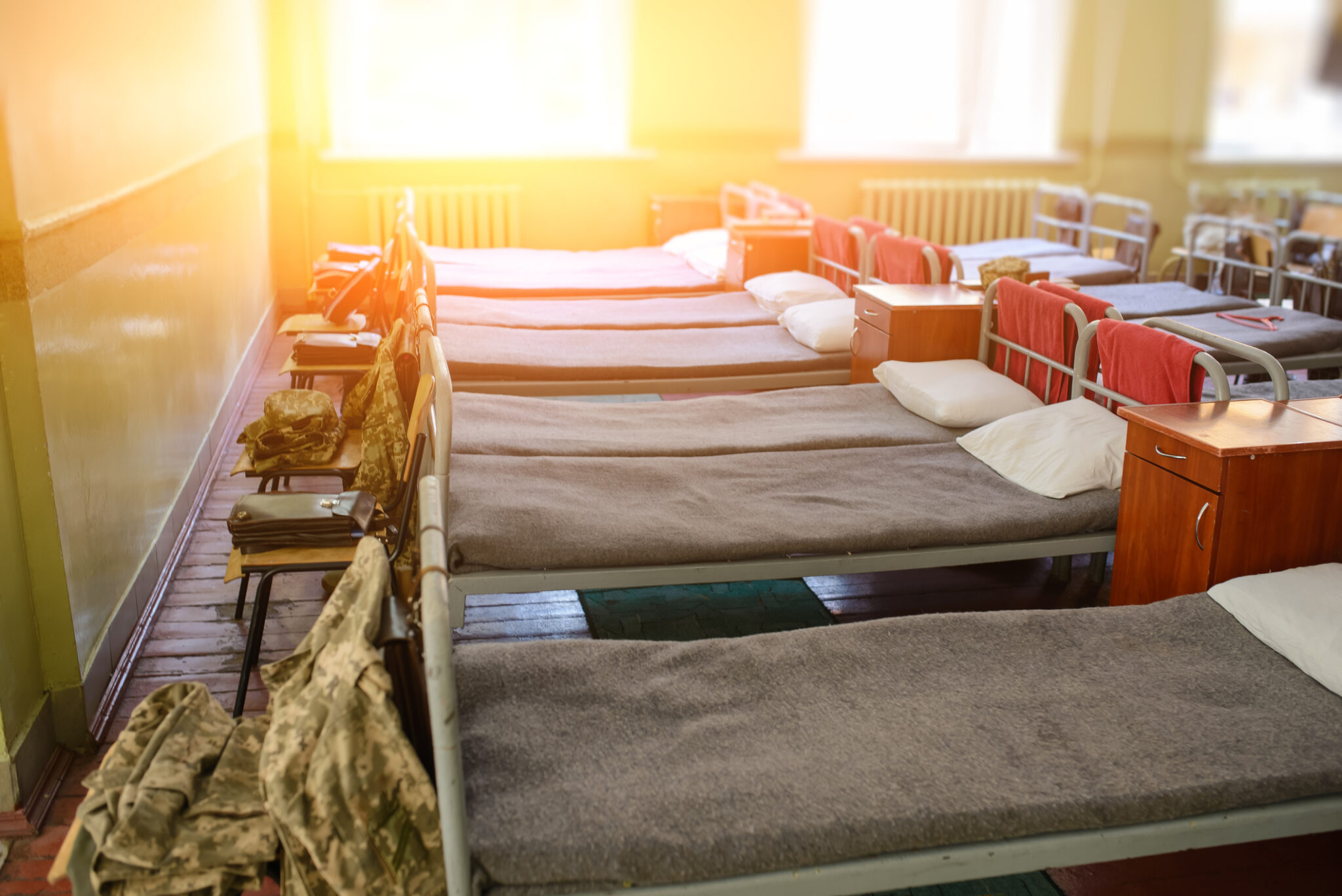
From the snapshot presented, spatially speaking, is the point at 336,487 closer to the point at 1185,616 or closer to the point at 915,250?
the point at 915,250

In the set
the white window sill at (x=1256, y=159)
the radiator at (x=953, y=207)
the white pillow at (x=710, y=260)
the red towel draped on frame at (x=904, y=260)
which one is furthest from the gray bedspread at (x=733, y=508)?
the white window sill at (x=1256, y=159)

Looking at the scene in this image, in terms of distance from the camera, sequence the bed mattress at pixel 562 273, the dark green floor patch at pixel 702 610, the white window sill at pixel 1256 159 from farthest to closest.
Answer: the white window sill at pixel 1256 159
the bed mattress at pixel 562 273
the dark green floor patch at pixel 702 610

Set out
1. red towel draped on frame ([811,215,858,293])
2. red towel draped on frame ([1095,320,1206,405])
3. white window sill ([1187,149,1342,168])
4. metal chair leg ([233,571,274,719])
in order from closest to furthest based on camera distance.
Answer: metal chair leg ([233,571,274,719]) < red towel draped on frame ([1095,320,1206,405]) < red towel draped on frame ([811,215,858,293]) < white window sill ([1187,149,1342,168])

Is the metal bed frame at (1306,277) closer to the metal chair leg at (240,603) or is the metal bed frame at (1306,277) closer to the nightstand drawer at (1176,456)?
the nightstand drawer at (1176,456)

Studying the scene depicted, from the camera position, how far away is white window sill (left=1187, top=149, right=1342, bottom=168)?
8.36 metres

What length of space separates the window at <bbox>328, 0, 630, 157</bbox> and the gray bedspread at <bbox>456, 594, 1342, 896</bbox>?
5.89 m

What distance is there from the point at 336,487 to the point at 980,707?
274cm

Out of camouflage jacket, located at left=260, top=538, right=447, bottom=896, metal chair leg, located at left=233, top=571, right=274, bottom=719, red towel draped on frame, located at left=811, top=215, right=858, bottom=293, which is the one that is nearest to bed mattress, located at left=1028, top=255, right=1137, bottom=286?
red towel draped on frame, located at left=811, top=215, right=858, bottom=293

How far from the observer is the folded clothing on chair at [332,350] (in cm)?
400

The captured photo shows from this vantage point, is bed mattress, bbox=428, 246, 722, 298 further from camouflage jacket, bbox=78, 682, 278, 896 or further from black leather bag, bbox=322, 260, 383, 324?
camouflage jacket, bbox=78, 682, 278, 896

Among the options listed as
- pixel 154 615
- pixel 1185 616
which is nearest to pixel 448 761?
pixel 1185 616

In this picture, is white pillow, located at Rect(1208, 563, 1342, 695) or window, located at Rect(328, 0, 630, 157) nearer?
white pillow, located at Rect(1208, 563, 1342, 695)

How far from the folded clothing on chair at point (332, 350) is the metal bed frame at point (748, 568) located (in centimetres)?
147

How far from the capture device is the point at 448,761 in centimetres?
151
